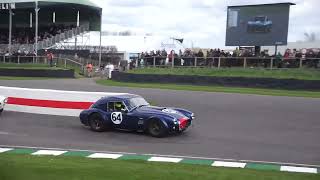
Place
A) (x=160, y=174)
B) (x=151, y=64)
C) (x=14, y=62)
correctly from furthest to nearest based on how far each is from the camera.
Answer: (x=14, y=62) < (x=151, y=64) < (x=160, y=174)

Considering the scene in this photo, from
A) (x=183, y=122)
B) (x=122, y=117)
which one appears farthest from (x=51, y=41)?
(x=183, y=122)

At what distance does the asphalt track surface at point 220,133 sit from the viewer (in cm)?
1384

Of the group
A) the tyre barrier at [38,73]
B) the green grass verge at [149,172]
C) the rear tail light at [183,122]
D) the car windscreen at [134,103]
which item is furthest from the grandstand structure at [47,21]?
the green grass verge at [149,172]

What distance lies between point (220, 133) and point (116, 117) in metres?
3.29

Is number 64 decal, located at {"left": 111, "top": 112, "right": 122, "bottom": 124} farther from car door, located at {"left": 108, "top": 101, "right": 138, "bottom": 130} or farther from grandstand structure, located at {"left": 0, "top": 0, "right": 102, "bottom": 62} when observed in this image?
grandstand structure, located at {"left": 0, "top": 0, "right": 102, "bottom": 62}

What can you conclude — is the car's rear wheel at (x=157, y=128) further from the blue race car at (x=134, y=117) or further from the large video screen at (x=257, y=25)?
the large video screen at (x=257, y=25)

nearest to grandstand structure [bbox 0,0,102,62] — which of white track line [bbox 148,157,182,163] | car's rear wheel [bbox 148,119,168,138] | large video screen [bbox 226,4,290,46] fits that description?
large video screen [bbox 226,4,290,46]

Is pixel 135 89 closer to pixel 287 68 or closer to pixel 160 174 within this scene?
pixel 287 68

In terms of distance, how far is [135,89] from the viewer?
28562mm

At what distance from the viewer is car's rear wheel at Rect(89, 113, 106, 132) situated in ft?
56.2

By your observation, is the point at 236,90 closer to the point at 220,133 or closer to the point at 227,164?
the point at 220,133

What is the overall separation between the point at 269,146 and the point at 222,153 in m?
1.70

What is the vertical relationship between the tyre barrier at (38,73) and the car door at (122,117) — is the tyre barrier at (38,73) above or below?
below

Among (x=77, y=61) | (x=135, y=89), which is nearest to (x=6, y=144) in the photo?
(x=135, y=89)
